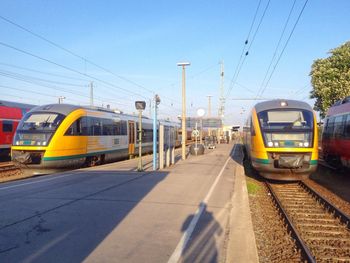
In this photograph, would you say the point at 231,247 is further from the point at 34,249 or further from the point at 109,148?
the point at 109,148

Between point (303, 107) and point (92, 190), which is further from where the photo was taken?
point (303, 107)

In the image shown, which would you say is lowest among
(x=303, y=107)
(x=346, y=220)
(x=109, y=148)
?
(x=346, y=220)

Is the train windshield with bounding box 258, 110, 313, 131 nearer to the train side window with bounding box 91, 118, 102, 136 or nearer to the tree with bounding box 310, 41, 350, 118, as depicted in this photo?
the train side window with bounding box 91, 118, 102, 136

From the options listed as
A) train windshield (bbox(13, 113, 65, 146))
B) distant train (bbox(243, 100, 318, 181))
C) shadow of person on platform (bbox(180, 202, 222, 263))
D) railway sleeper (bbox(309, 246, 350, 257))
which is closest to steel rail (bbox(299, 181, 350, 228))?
distant train (bbox(243, 100, 318, 181))

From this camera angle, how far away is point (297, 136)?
1218 cm

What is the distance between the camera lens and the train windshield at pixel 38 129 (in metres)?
14.8

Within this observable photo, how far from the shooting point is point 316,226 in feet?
26.2

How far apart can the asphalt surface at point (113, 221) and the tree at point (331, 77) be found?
28.2 metres

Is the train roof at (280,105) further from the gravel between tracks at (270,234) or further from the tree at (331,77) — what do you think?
the tree at (331,77)

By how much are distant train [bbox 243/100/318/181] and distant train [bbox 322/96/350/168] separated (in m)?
3.18

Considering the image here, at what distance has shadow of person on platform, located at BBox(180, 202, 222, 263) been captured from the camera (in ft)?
16.5

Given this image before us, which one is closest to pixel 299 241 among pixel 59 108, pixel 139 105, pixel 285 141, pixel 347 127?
pixel 285 141

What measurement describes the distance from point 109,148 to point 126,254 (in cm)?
1554

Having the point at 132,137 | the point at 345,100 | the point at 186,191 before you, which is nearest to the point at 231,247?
the point at 186,191
